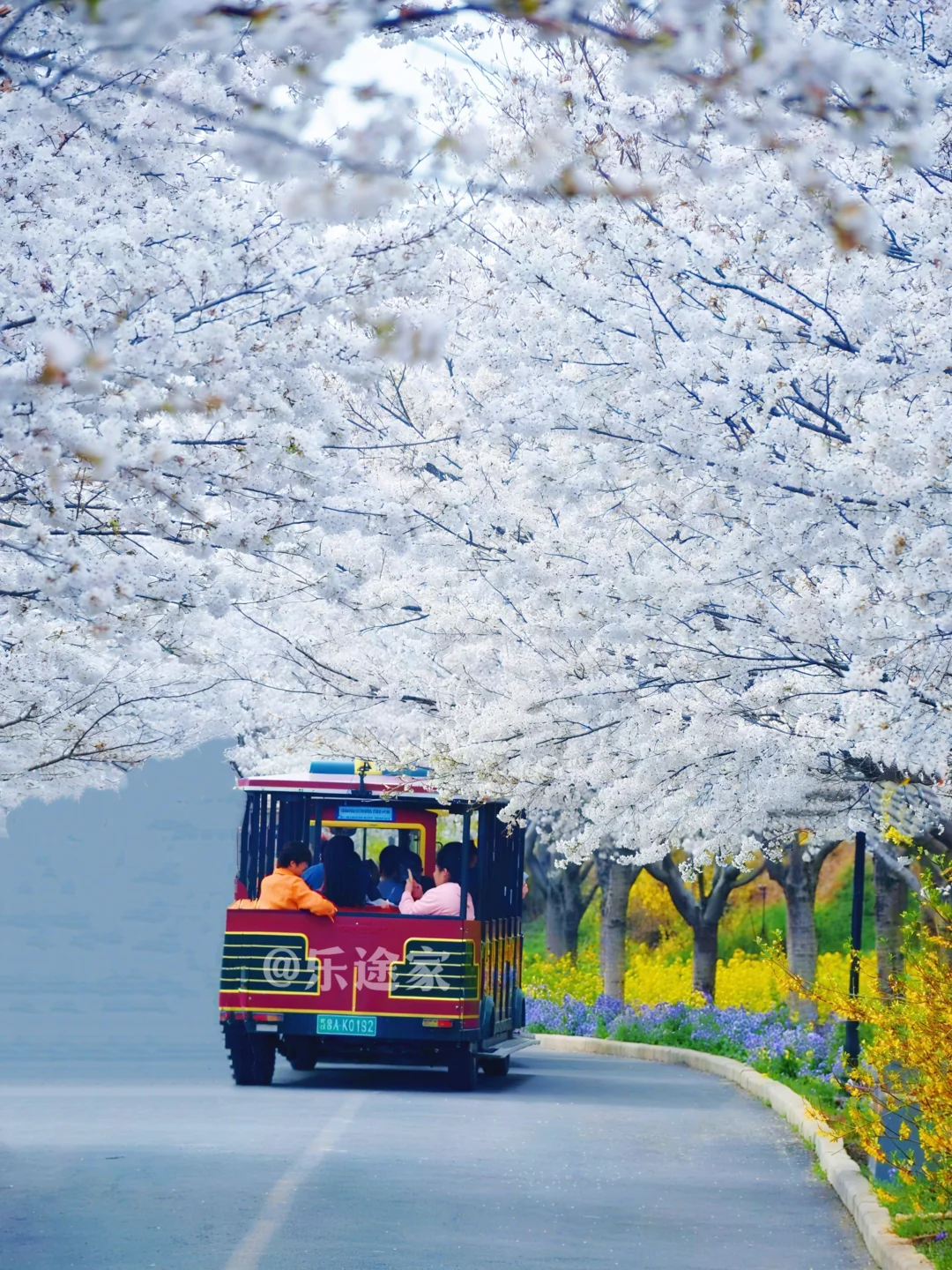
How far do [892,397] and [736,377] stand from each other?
2.70 ft

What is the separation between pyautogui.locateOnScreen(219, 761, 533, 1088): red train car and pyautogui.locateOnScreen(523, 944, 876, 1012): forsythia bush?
33.7ft

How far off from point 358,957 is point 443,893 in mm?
959

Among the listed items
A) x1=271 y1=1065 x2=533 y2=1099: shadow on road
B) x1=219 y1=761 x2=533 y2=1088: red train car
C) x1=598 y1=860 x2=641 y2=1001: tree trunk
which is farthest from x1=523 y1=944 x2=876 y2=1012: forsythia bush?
x1=219 y1=761 x2=533 y2=1088: red train car

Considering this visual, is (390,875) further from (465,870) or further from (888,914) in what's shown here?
(888,914)

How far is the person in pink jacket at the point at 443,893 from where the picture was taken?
1673cm

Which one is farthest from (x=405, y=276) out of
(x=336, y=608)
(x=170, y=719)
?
(x=170, y=719)

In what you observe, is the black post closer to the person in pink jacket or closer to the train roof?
the person in pink jacket

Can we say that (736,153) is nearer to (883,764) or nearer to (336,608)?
(883,764)

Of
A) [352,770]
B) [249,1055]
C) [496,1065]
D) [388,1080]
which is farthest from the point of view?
[496,1065]

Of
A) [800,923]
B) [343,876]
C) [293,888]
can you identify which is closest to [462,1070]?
[343,876]

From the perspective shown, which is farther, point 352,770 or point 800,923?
point 800,923

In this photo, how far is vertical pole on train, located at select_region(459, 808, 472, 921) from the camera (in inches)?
648

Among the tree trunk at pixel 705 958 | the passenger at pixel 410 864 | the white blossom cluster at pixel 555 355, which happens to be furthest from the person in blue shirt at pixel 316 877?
the tree trunk at pixel 705 958

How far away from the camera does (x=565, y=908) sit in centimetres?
3516
